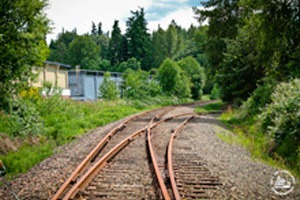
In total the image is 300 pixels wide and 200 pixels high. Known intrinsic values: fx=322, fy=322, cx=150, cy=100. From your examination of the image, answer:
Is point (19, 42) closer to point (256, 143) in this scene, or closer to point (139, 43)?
point (256, 143)

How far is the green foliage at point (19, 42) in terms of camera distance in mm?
10172

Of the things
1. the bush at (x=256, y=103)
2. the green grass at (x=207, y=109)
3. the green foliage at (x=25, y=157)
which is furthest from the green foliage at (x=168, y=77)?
the green foliage at (x=25, y=157)

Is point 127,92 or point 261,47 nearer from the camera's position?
point 261,47

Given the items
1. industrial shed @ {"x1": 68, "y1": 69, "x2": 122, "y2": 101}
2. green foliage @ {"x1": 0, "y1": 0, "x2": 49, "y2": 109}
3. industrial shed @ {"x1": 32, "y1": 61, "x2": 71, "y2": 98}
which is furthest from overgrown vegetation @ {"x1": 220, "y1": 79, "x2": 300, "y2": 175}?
industrial shed @ {"x1": 68, "y1": 69, "x2": 122, "y2": 101}

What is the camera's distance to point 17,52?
10305 mm

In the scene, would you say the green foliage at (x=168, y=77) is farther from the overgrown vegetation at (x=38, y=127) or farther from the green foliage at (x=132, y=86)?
the overgrown vegetation at (x=38, y=127)

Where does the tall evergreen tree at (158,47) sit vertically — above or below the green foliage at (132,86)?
above

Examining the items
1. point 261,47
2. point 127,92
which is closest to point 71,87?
point 127,92

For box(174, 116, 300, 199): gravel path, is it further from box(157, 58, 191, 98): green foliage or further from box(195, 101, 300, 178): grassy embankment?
box(157, 58, 191, 98): green foliage

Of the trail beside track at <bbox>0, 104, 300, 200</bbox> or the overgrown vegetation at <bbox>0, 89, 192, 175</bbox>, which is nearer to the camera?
the trail beside track at <bbox>0, 104, 300, 200</bbox>

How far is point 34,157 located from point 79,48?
80.3 metres

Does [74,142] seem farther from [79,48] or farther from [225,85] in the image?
[79,48]

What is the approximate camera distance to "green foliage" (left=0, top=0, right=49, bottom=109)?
10172 millimetres

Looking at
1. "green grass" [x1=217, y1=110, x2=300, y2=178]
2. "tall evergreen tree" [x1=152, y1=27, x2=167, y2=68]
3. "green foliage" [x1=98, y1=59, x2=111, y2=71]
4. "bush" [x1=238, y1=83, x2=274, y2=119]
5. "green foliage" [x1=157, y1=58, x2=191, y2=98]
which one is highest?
"tall evergreen tree" [x1=152, y1=27, x2=167, y2=68]
